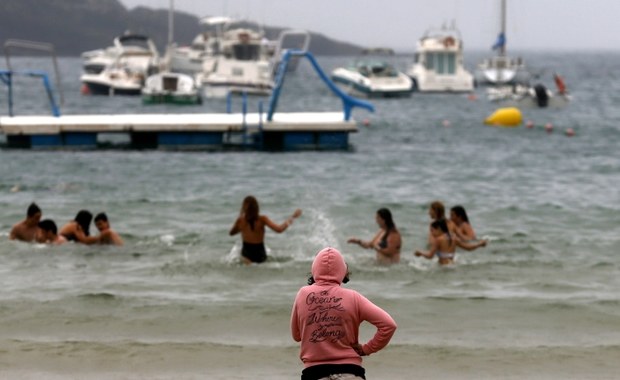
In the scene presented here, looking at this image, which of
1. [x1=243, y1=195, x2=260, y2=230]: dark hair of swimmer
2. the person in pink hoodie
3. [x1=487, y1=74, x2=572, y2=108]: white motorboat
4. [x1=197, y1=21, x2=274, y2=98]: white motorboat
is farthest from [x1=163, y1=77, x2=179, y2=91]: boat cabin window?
the person in pink hoodie

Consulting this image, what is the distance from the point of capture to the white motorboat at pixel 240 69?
74.0 m

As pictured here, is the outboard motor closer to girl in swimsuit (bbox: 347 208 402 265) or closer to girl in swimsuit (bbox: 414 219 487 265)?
girl in swimsuit (bbox: 414 219 487 265)

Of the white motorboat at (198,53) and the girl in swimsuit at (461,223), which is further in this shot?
the white motorboat at (198,53)

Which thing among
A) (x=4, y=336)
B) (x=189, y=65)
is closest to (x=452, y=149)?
(x=4, y=336)

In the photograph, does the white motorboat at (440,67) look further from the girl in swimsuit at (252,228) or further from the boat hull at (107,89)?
the girl in swimsuit at (252,228)

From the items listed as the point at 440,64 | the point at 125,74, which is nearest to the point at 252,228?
the point at 125,74

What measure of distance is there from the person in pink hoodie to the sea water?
4.17 m

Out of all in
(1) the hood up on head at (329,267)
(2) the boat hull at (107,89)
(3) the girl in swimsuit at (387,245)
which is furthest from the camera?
(2) the boat hull at (107,89)

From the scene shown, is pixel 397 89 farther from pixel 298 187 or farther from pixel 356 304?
pixel 356 304

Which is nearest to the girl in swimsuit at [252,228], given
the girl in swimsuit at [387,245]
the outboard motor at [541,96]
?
the girl in swimsuit at [387,245]

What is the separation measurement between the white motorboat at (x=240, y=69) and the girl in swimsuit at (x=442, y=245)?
2036 inches

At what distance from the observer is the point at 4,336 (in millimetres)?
12438

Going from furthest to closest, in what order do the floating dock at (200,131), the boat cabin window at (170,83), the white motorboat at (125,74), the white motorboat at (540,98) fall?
the white motorboat at (125,74), the boat cabin window at (170,83), the white motorboat at (540,98), the floating dock at (200,131)

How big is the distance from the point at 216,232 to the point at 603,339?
8.99m
